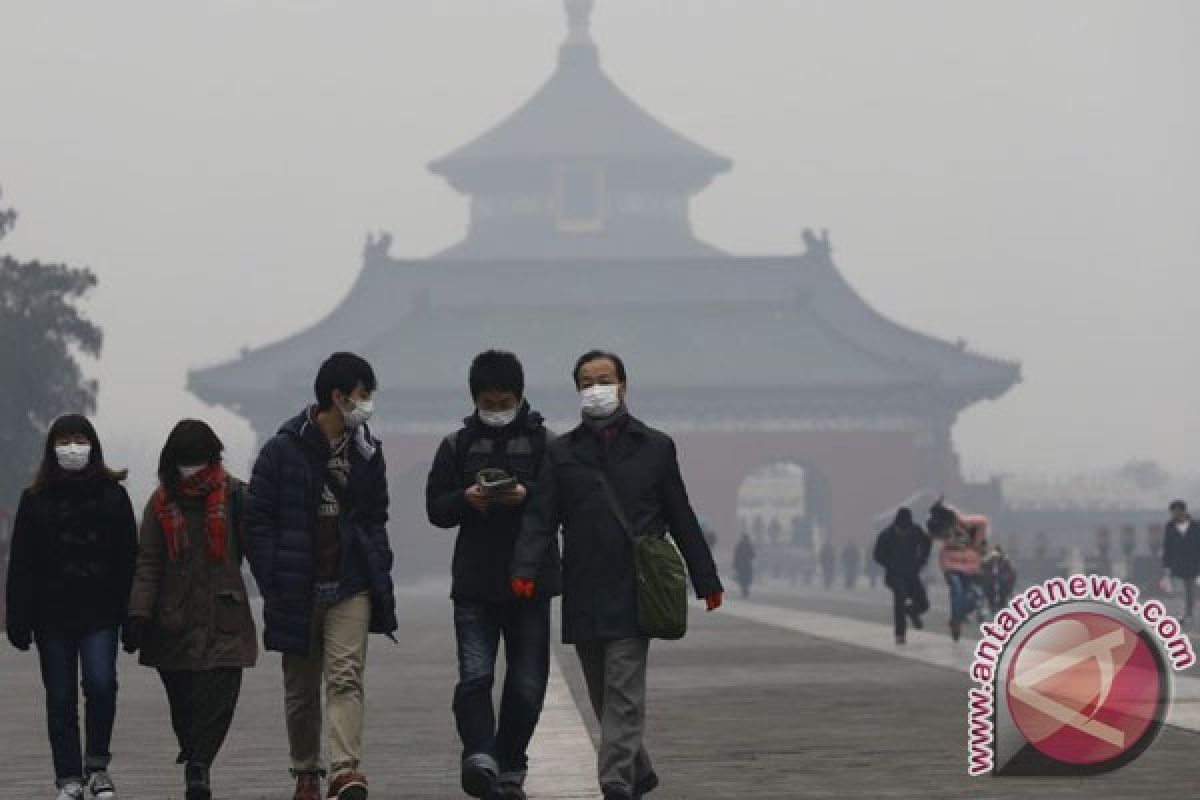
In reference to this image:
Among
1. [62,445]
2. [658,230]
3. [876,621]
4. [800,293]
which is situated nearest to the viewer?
[62,445]

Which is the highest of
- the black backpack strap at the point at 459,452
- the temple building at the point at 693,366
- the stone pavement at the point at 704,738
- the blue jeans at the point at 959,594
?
the temple building at the point at 693,366

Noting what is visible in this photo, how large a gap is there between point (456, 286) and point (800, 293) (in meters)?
8.58

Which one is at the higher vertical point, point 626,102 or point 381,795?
point 626,102

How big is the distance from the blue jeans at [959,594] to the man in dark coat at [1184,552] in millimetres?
3975

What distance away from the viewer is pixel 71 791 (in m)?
10.0

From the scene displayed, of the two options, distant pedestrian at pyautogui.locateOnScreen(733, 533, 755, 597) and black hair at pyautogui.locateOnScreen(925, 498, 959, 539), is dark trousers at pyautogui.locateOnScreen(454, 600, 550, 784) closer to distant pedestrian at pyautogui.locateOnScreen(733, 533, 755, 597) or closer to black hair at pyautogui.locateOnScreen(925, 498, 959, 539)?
black hair at pyautogui.locateOnScreen(925, 498, 959, 539)

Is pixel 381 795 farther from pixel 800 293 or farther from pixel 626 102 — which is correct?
pixel 626 102

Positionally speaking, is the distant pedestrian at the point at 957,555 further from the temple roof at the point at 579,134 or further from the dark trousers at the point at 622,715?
the temple roof at the point at 579,134

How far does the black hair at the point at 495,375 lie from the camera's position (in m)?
9.84

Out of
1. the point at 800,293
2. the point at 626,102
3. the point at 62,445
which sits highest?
the point at 626,102

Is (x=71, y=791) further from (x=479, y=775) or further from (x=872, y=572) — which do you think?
(x=872, y=572)

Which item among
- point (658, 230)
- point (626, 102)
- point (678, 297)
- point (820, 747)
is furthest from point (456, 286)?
point (820, 747)

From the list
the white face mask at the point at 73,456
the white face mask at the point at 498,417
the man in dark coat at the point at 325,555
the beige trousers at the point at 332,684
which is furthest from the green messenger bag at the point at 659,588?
the white face mask at the point at 73,456

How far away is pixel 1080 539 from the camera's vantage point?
76.8m
